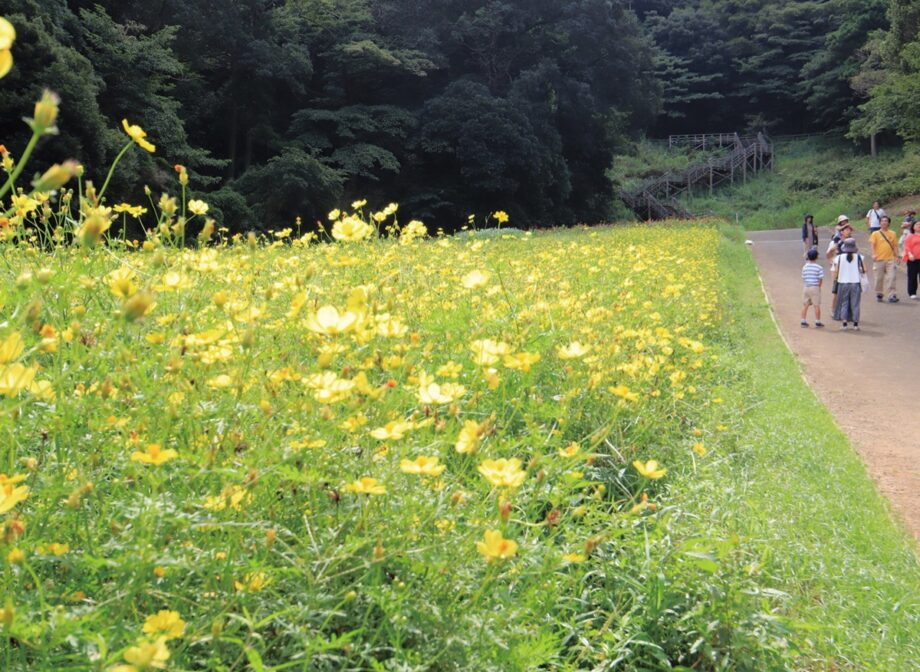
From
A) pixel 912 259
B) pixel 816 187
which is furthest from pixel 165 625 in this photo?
pixel 816 187

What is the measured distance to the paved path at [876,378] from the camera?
12.0 feet

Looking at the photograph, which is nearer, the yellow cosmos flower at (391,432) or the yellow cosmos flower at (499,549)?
the yellow cosmos flower at (499,549)

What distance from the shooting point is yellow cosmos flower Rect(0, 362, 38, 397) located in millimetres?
886

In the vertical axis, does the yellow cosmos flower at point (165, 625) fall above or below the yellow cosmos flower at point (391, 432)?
below

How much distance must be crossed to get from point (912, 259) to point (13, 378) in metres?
9.72

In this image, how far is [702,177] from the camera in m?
30.7

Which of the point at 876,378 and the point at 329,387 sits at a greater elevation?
the point at 329,387

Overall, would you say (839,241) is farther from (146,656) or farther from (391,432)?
(146,656)

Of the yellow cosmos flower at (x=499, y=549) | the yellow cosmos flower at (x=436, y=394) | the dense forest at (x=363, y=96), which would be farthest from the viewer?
the dense forest at (x=363, y=96)

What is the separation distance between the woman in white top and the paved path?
17cm

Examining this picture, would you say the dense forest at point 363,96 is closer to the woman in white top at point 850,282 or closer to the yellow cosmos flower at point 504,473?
the woman in white top at point 850,282

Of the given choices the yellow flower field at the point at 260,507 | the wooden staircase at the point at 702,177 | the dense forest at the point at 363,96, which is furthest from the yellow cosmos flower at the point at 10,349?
the wooden staircase at the point at 702,177

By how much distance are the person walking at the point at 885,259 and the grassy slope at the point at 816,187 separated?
Result: 39.0 feet

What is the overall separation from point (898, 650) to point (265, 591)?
1.67m
